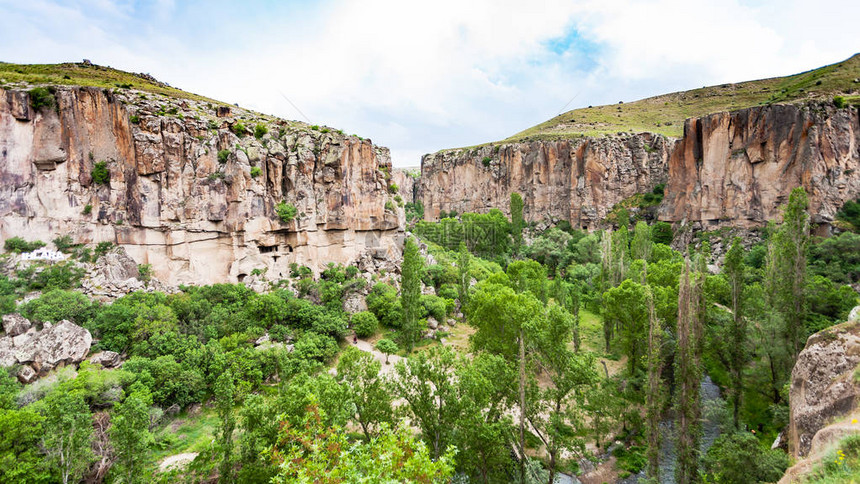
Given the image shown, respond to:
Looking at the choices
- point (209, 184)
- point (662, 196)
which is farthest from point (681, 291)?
point (662, 196)

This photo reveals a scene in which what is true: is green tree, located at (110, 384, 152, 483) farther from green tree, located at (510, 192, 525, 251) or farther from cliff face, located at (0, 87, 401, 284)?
green tree, located at (510, 192, 525, 251)

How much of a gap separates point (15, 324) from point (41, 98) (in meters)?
19.4

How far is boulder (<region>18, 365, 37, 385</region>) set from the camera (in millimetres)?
19581

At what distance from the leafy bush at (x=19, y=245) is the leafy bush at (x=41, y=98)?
1109 centimetres

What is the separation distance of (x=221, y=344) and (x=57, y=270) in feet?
49.0

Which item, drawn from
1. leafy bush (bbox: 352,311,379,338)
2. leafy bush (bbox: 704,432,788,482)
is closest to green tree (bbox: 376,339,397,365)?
leafy bush (bbox: 352,311,379,338)

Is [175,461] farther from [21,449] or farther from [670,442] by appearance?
[670,442]

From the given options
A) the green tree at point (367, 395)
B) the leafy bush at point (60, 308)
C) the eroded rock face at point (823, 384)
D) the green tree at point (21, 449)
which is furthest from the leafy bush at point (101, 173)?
the eroded rock face at point (823, 384)

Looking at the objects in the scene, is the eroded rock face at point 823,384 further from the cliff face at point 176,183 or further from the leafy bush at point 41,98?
the leafy bush at point 41,98

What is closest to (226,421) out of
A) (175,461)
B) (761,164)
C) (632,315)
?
(175,461)

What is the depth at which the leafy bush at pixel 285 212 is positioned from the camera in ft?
121

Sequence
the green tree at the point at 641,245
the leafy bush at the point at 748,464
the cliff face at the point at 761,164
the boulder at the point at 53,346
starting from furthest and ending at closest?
1. the green tree at the point at 641,245
2. the cliff face at the point at 761,164
3. the boulder at the point at 53,346
4. the leafy bush at the point at 748,464

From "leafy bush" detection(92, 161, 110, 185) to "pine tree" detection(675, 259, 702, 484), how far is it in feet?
145

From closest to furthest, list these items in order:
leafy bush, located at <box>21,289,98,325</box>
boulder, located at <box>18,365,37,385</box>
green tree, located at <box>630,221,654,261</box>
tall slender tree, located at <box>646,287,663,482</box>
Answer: tall slender tree, located at <box>646,287,663,482</box>
boulder, located at <box>18,365,37,385</box>
leafy bush, located at <box>21,289,98,325</box>
green tree, located at <box>630,221,654,261</box>
